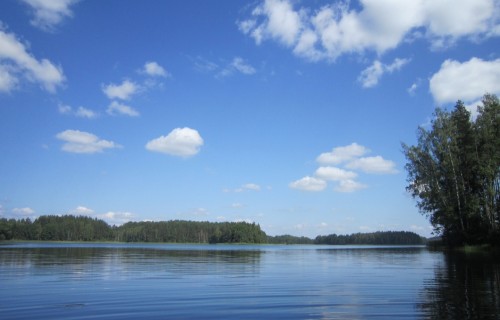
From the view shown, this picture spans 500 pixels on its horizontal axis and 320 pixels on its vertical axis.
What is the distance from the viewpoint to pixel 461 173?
203ft

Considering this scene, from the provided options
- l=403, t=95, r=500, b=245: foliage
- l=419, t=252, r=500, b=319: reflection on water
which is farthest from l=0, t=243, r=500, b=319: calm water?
l=403, t=95, r=500, b=245: foliage

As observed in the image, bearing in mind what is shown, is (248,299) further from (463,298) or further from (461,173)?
(461,173)

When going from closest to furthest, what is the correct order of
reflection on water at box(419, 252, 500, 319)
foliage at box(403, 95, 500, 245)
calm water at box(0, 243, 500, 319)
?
reflection on water at box(419, 252, 500, 319) < calm water at box(0, 243, 500, 319) < foliage at box(403, 95, 500, 245)

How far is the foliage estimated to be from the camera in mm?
56688

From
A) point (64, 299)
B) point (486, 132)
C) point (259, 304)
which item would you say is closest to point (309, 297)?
point (259, 304)

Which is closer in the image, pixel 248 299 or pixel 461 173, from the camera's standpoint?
pixel 248 299

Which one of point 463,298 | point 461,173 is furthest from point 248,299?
point 461,173

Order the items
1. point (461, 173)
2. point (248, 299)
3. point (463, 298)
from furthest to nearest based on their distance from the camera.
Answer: point (461, 173), point (248, 299), point (463, 298)

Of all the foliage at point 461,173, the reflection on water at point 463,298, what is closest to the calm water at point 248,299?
the reflection on water at point 463,298

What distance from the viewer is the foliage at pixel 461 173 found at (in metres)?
56.7


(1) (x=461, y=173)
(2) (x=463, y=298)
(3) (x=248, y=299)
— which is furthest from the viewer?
(1) (x=461, y=173)

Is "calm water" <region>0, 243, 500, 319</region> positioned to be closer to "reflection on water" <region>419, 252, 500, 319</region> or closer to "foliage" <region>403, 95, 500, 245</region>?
"reflection on water" <region>419, 252, 500, 319</region>

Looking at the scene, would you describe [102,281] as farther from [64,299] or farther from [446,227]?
[446,227]

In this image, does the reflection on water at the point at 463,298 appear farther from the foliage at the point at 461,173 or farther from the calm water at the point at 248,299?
the foliage at the point at 461,173
